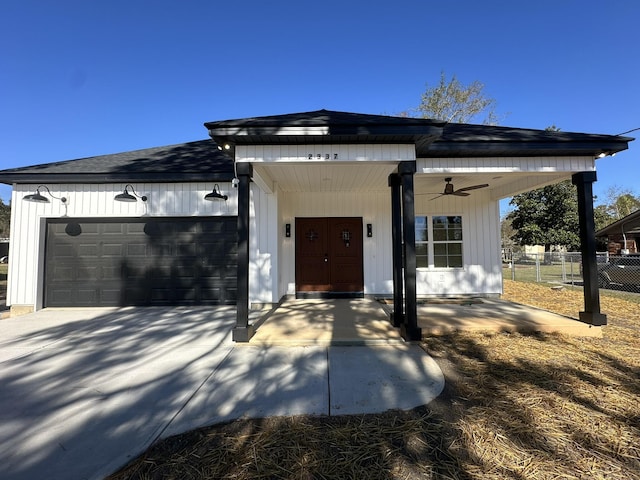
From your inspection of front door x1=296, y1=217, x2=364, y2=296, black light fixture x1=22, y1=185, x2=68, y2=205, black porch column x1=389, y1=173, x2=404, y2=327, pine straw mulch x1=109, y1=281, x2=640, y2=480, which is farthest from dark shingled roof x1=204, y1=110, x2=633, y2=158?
black light fixture x1=22, y1=185, x2=68, y2=205

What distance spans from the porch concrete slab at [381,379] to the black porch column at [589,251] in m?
2.96

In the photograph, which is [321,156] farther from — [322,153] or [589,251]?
[589,251]

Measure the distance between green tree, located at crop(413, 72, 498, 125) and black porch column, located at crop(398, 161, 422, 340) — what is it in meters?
16.7

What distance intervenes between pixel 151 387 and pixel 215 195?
3.83 meters

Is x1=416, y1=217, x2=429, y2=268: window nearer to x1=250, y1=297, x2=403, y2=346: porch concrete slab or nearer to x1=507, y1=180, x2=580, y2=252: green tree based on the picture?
x1=250, y1=297, x2=403, y2=346: porch concrete slab

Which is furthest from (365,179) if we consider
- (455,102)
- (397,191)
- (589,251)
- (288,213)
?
(455,102)

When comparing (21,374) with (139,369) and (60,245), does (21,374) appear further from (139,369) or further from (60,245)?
(60,245)

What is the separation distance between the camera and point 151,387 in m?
2.97

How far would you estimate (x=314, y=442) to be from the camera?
6.98ft

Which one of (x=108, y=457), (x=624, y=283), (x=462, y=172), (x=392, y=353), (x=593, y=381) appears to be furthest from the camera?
(x=624, y=283)

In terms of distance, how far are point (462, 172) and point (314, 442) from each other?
4.33m

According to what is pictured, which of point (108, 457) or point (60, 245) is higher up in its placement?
point (60, 245)

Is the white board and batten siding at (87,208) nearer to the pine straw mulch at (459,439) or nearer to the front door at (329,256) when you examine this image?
the front door at (329,256)

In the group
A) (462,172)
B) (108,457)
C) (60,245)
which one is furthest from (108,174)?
(462,172)
